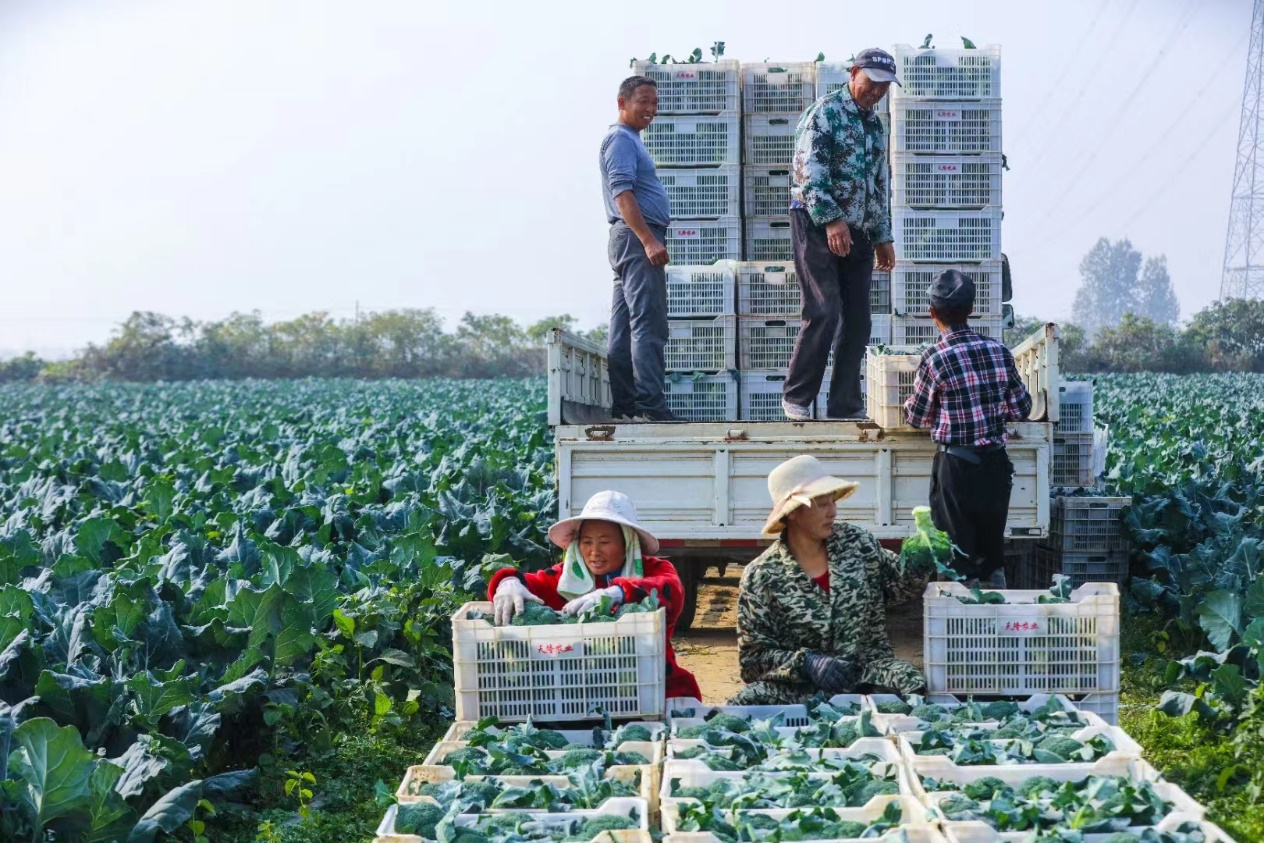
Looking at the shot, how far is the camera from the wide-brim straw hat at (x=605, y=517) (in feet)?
20.1

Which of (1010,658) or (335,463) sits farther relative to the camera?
(335,463)

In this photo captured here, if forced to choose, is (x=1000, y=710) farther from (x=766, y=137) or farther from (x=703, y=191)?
(x=766, y=137)

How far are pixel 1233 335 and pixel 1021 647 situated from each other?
2103 inches

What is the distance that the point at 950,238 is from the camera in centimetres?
1023

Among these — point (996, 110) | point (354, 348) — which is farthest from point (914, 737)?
point (354, 348)

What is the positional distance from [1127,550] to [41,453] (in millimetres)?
16326

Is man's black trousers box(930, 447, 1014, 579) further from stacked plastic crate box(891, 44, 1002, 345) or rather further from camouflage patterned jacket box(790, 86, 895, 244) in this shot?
stacked plastic crate box(891, 44, 1002, 345)

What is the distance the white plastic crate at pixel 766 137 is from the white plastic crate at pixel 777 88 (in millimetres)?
63

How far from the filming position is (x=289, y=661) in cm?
679

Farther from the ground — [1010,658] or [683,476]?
[683,476]

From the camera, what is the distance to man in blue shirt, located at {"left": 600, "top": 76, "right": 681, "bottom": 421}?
938cm

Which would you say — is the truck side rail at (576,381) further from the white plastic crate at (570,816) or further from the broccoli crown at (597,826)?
the broccoli crown at (597,826)

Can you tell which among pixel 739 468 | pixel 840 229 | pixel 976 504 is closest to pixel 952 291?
pixel 976 504

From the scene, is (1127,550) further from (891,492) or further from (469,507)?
(469,507)
